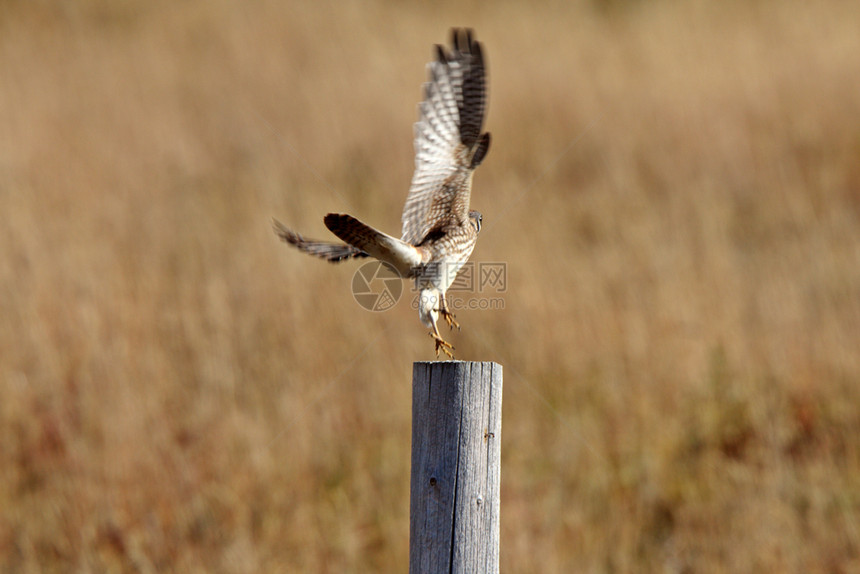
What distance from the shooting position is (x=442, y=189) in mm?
3264

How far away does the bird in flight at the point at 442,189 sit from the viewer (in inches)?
115

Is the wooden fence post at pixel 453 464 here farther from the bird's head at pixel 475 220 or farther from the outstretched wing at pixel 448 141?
the bird's head at pixel 475 220

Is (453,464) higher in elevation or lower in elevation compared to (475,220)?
lower

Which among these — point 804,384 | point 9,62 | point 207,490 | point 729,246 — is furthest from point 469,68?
point 9,62

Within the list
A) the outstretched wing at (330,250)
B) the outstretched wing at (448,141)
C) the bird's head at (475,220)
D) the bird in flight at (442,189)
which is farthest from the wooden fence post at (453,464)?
the bird's head at (475,220)

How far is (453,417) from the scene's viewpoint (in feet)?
7.54

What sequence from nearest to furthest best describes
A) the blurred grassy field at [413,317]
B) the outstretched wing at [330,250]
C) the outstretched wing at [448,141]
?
the outstretched wing at [330,250] < the outstretched wing at [448,141] < the blurred grassy field at [413,317]

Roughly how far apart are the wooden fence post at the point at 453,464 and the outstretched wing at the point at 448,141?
93cm

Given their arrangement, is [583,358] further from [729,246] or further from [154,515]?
[154,515]

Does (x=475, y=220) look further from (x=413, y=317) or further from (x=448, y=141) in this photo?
(x=413, y=317)

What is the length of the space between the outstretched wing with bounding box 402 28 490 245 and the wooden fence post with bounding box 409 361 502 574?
3.04 ft

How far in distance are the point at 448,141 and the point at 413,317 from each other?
3.19 metres

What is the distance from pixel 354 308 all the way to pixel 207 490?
6.16ft

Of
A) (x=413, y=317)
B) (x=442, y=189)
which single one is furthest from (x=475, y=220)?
(x=413, y=317)
